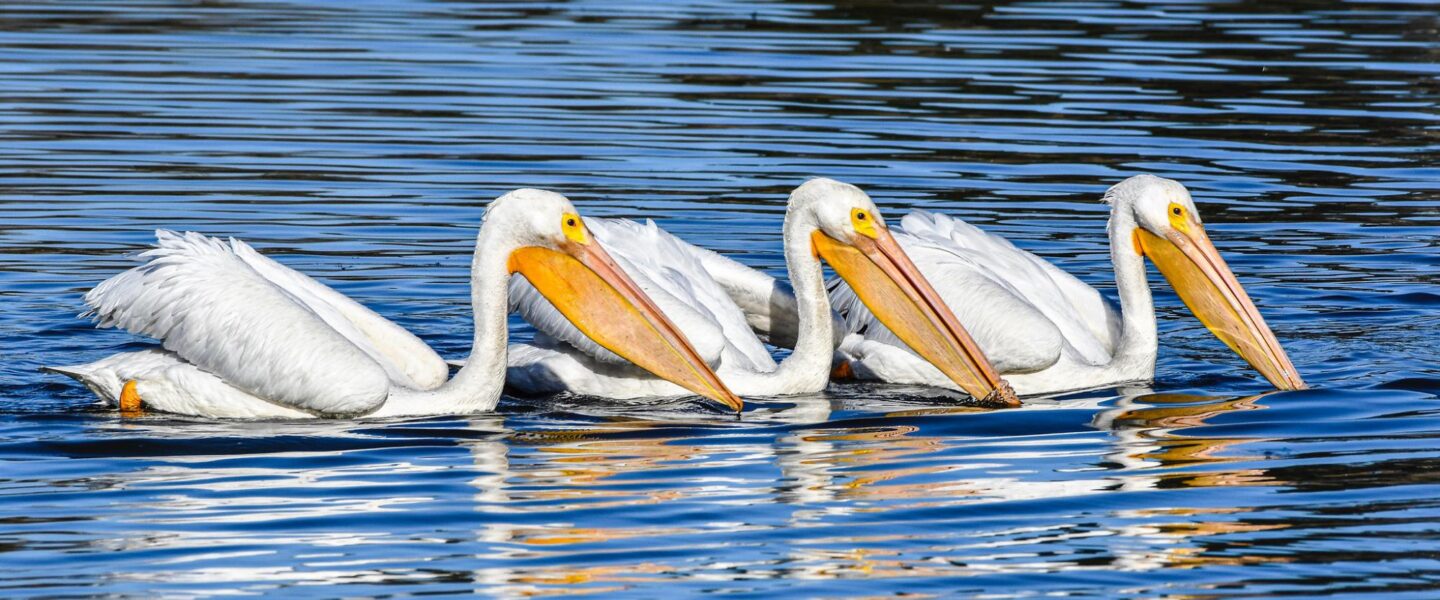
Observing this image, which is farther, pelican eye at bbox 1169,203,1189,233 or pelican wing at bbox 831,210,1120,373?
pelican eye at bbox 1169,203,1189,233

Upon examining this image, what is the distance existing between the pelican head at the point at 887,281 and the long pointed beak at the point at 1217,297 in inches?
35.7

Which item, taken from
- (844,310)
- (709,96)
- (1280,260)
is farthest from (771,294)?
(709,96)

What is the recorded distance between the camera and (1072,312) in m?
8.15

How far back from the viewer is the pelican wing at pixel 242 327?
6.52 meters

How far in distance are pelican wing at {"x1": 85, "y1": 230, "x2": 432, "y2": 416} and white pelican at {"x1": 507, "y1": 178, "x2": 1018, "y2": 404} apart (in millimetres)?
690

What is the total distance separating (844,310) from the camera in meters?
8.33

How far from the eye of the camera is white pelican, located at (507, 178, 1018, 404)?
710 centimetres

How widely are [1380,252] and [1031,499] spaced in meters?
4.64

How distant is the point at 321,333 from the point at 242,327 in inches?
10.0

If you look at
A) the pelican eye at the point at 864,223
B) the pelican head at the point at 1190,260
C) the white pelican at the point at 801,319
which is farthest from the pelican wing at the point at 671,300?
the pelican head at the point at 1190,260

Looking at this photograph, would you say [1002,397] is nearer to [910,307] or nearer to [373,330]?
[910,307]

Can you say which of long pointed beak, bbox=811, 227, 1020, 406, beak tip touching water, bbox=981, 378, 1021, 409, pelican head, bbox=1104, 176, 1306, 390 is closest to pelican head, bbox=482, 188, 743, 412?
long pointed beak, bbox=811, 227, 1020, 406

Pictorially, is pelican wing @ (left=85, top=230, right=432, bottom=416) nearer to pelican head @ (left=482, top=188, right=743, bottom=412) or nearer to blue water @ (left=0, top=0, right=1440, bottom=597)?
blue water @ (left=0, top=0, right=1440, bottom=597)

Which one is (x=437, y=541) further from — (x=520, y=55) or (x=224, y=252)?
(x=520, y=55)
